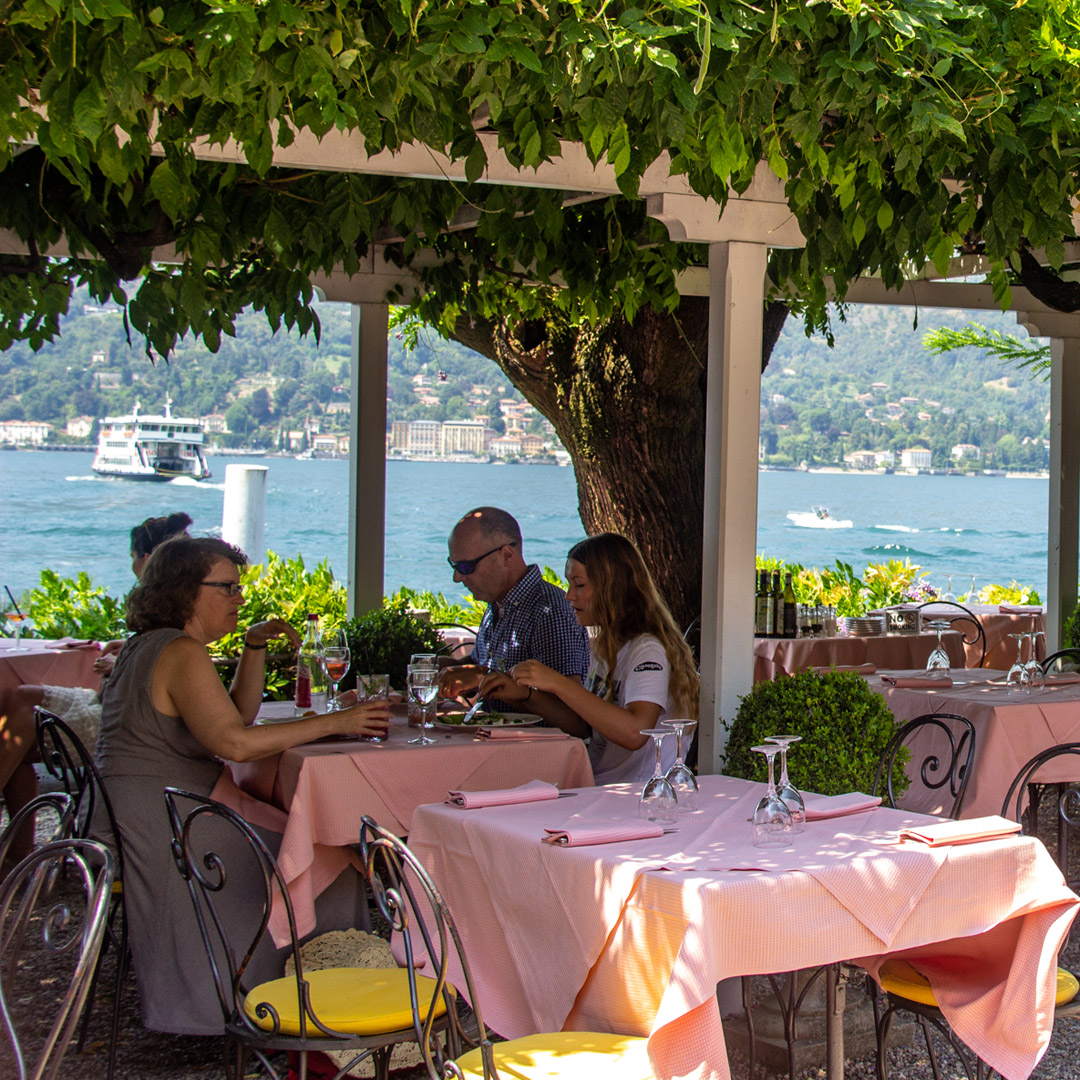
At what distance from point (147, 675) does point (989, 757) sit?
3198 mm

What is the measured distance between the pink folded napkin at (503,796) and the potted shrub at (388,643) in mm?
3177

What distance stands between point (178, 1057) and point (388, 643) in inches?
119

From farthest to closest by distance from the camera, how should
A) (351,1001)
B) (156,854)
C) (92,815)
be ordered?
1. (92,815)
2. (156,854)
3. (351,1001)

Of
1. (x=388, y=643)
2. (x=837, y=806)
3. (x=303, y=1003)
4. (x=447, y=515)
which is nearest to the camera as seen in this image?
(x=303, y=1003)

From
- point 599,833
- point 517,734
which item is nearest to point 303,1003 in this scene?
point 599,833

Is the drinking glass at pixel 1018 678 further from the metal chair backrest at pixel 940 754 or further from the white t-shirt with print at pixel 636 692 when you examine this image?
the white t-shirt with print at pixel 636 692

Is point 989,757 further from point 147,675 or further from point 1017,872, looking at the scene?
point 147,675

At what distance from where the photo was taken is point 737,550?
4992 mm

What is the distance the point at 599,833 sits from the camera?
9.66ft

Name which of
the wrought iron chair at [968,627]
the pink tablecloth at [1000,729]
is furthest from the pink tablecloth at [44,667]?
the wrought iron chair at [968,627]

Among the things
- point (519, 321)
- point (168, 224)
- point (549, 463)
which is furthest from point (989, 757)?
point (549, 463)

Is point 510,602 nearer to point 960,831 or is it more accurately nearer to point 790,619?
point 960,831

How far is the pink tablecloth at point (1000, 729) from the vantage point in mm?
5062

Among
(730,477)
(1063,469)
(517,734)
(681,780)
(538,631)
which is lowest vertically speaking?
(517,734)
